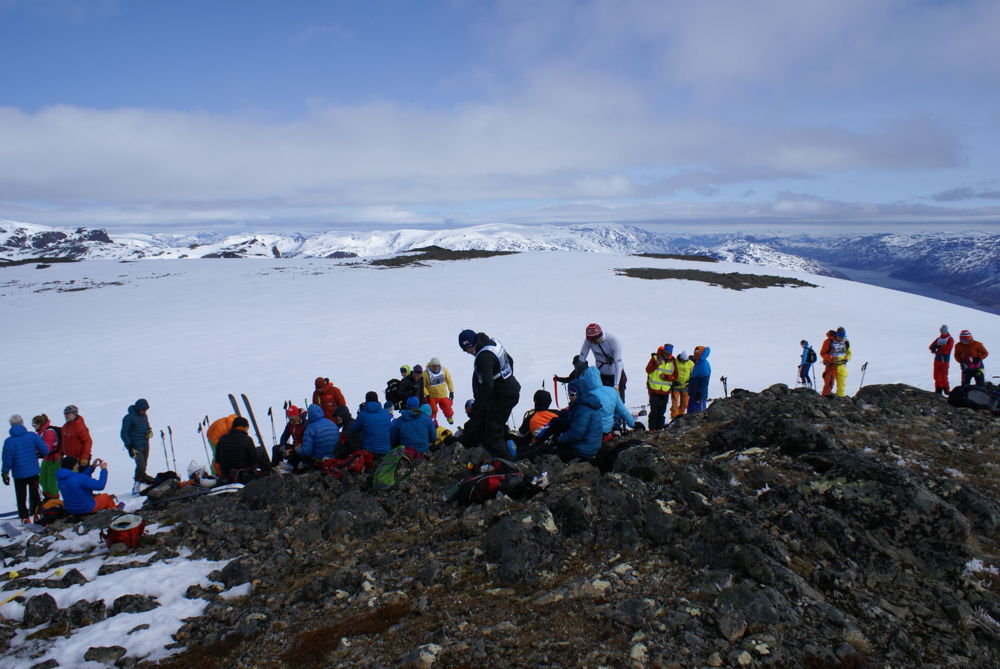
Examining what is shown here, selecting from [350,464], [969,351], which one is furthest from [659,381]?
[969,351]

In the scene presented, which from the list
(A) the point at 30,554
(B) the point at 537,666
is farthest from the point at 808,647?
(A) the point at 30,554

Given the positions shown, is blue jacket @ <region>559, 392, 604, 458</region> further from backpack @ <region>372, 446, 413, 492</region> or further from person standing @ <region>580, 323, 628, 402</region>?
person standing @ <region>580, 323, 628, 402</region>

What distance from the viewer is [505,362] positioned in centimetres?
745

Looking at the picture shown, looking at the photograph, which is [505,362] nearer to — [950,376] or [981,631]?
[981,631]

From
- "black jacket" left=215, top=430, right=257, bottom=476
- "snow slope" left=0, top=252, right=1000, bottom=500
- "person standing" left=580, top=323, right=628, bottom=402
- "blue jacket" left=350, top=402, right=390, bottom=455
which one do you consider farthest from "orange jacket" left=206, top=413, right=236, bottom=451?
"person standing" left=580, top=323, right=628, bottom=402

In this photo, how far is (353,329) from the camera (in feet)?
78.2

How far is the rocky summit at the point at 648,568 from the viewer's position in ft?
10.9

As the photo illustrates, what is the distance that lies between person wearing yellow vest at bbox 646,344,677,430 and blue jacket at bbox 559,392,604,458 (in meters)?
3.85

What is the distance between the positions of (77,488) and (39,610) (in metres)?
3.19

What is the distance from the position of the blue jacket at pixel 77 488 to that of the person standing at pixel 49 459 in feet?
5.84

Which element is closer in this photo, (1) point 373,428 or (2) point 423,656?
(2) point 423,656

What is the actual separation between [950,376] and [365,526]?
1749 cm

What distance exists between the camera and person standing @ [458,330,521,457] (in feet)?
23.6

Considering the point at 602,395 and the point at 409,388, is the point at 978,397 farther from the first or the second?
the point at 409,388
